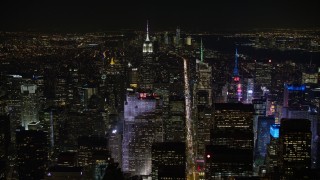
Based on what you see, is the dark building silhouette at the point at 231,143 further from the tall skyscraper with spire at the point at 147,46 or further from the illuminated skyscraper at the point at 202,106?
the tall skyscraper with spire at the point at 147,46

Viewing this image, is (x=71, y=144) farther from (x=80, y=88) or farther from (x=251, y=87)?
(x=251, y=87)

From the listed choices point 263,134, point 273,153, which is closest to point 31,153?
point 273,153

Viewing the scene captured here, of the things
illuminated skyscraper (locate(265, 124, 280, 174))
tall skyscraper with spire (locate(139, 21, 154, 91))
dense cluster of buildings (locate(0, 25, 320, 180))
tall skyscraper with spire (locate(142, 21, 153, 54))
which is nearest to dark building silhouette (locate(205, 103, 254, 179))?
dense cluster of buildings (locate(0, 25, 320, 180))

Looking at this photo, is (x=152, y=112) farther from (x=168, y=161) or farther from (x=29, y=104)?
(x=168, y=161)

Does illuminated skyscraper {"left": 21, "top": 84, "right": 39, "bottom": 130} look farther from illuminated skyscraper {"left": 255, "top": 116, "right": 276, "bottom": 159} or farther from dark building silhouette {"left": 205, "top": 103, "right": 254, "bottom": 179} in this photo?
illuminated skyscraper {"left": 255, "top": 116, "right": 276, "bottom": 159}

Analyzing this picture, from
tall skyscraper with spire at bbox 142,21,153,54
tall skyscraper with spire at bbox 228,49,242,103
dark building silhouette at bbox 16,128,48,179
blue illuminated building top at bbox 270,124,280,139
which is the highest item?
tall skyscraper with spire at bbox 142,21,153,54
